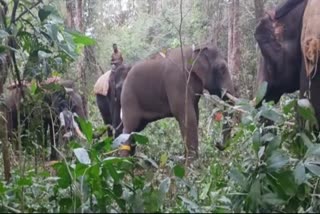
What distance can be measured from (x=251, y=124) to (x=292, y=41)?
2.52m

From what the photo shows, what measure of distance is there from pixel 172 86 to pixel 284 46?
9.86 feet

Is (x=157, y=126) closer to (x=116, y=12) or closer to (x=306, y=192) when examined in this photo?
(x=306, y=192)

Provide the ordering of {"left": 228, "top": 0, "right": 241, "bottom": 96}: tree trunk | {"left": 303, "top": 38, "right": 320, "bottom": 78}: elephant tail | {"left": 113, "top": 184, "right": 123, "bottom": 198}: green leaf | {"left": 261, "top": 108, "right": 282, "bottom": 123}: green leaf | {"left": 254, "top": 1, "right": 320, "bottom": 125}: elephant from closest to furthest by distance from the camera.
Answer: {"left": 113, "top": 184, "right": 123, "bottom": 198}: green leaf → {"left": 261, "top": 108, "right": 282, "bottom": 123}: green leaf → {"left": 303, "top": 38, "right": 320, "bottom": 78}: elephant tail → {"left": 254, "top": 1, "right": 320, "bottom": 125}: elephant → {"left": 228, "top": 0, "right": 241, "bottom": 96}: tree trunk

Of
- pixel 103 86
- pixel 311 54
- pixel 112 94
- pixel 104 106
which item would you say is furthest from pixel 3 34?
pixel 104 106

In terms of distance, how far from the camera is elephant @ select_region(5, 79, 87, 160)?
3689mm

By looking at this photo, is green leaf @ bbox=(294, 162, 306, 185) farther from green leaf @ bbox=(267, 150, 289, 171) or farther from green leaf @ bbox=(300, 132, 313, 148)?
green leaf @ bbox=(300, 132, 313, 148)

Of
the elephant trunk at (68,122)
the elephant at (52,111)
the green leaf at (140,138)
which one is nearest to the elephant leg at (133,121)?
the elephant at (52,111)

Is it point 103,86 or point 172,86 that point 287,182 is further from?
point 103,86

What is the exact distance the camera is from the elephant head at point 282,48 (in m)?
5.34

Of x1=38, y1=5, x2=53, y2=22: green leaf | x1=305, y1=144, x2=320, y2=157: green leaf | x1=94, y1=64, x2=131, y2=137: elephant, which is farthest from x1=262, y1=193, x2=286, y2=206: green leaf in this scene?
x1=94, y1=64, x2=131, y2=137: elephant

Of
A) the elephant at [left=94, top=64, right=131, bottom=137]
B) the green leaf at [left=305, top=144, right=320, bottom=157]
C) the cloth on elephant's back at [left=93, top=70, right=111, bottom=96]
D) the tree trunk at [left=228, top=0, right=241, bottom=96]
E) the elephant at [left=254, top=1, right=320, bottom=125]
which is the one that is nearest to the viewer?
the green leaf at [left=305, top=144, right=320, bottom=157]

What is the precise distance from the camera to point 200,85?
7.84 metres

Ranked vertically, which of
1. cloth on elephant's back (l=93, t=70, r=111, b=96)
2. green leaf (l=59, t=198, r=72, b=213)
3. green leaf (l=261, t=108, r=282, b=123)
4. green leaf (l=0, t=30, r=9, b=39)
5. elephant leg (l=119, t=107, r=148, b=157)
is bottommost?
elephant leg (l=119, t=107, r=148, b=157)

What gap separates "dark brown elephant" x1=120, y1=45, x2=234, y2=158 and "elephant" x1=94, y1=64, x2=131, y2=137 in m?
1.19
